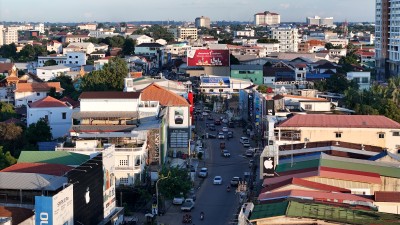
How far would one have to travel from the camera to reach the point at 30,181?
1043 cm

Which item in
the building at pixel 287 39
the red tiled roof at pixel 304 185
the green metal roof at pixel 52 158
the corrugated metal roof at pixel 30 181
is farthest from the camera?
the building at pixel 287 39

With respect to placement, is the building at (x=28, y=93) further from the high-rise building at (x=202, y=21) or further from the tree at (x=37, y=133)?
the high-rise building at (x=202, y=21)

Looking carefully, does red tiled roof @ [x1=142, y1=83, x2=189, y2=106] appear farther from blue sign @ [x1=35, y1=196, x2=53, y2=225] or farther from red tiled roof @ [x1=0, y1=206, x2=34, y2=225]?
blue sign @ [x1=35, y1=196, x2=53, y2=225]

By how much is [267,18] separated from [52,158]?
109 m

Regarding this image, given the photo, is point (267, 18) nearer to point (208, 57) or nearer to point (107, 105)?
point (208, 57)

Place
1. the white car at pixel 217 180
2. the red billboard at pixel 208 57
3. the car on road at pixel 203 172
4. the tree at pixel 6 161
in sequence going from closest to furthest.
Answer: the tree at pixel 6 161
the white car at pixel 217 180
the car on road at pixel 203 172
the red billboard at pixel 208 57

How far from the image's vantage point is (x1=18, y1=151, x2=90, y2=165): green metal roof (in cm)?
1237

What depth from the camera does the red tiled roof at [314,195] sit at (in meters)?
10.2

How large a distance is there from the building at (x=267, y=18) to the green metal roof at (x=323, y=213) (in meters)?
110

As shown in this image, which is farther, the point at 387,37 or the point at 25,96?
the point at 387,37

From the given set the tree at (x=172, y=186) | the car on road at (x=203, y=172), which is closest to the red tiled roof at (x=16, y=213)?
the tree at (x=172, y=186)

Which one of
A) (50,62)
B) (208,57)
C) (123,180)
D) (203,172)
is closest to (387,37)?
(208,57)

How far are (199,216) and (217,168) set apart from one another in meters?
4.16

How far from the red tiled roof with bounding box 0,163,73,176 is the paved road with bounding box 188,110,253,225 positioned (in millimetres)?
2391
